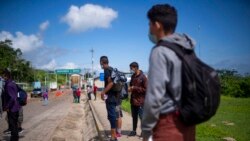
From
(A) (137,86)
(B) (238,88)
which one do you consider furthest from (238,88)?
(A) (137,86)

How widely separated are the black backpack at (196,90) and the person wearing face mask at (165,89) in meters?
0.05

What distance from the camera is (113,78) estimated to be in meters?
7.29

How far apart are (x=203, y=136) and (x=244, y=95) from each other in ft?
107

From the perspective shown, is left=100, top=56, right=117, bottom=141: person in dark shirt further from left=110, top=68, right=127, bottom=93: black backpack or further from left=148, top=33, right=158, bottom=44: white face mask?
left=148, top=33, right=158, bottom=44: white face mask

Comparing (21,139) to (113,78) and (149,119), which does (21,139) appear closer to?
(113,78)

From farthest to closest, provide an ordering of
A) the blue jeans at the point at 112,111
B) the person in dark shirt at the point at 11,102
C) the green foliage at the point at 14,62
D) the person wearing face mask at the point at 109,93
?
the green foliage at the point at 14,62 < the person in dark shirt at the point at 11,102 < the blue jeans at the point at 112,111 < the person wearing face mask at the point at 109,93

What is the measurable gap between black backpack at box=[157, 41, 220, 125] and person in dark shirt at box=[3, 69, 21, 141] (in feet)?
21.1

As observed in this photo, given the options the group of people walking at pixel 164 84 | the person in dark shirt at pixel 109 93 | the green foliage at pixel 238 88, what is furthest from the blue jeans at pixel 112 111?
the green foliage at pixel 238 88

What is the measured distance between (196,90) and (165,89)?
0.81 feet

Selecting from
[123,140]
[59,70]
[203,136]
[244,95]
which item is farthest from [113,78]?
[59,70]

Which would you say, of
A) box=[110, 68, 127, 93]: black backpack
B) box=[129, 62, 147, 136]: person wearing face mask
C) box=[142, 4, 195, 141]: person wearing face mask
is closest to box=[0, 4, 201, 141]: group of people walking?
box=[142, 4, 195, 141]: person wearing face mask

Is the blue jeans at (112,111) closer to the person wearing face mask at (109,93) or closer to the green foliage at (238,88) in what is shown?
the person wearing face mask at (109,93)

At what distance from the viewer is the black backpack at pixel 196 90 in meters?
2.63

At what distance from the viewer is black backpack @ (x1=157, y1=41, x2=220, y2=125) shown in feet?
8.62
